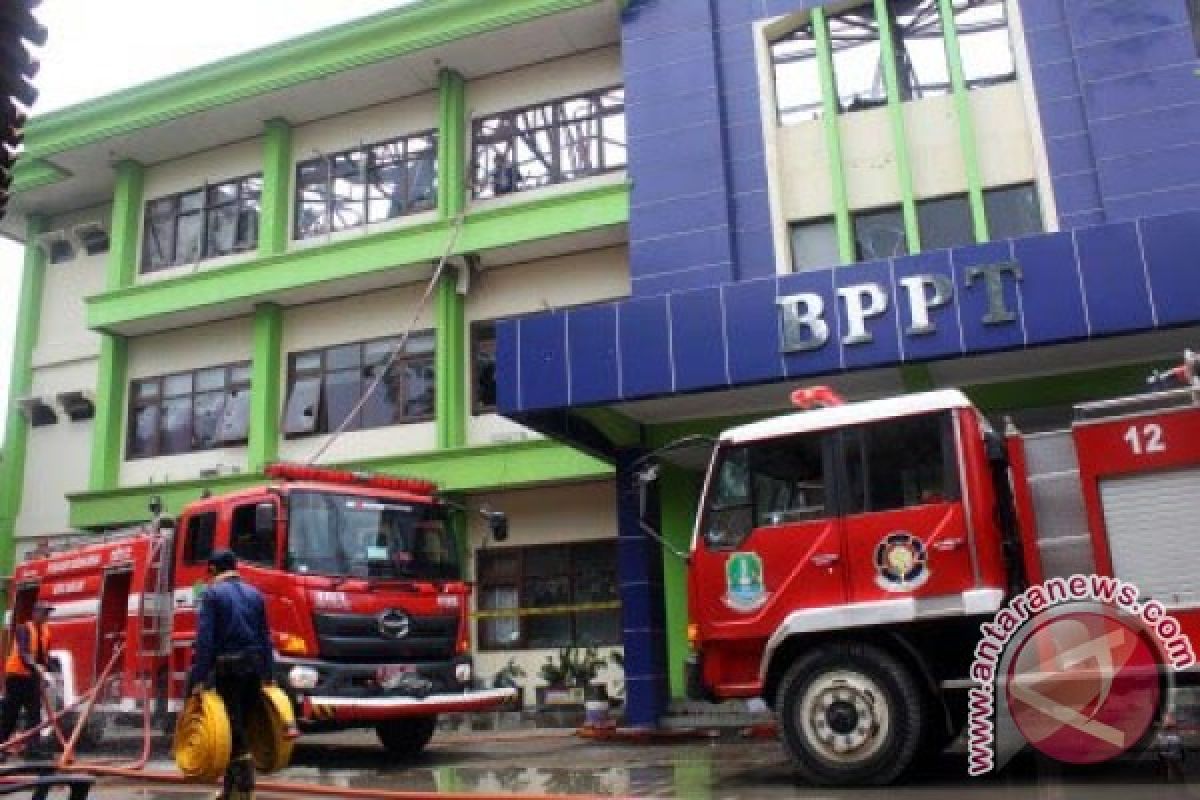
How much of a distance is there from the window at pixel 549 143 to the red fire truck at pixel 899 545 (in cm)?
1079

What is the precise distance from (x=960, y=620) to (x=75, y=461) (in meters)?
19.6

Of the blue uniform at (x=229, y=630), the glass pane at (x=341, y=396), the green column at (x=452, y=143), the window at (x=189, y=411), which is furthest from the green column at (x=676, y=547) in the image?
the window at (x=189, y=411)

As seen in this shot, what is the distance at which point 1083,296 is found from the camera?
1004 centimetres

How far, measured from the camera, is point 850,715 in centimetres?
728

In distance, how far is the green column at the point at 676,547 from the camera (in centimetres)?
1378

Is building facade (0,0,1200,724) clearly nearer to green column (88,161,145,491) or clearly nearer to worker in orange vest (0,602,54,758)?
green column (88,161,145,491)

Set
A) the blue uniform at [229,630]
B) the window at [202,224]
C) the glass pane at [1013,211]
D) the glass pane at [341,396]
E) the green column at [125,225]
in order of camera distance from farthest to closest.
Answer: the green column at [125,225] < the window at [202,224] < the glass pane at [341,396] < the glass pane at [1013,211] < the blue uniform at [229,630]

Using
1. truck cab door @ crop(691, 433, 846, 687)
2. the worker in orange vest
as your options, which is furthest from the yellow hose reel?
the worker in orange vest

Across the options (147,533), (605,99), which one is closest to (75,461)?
(147,533)

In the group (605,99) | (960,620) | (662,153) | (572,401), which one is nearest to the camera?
(960,620)

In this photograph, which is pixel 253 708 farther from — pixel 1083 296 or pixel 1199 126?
pixel 1199 126

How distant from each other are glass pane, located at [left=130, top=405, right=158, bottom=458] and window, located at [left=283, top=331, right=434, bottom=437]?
3267 millimetres

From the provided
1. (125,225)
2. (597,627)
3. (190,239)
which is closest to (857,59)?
(597,627)

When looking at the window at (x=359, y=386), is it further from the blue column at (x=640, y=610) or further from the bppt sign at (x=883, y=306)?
the bppt sign at (x=883, y=306)
